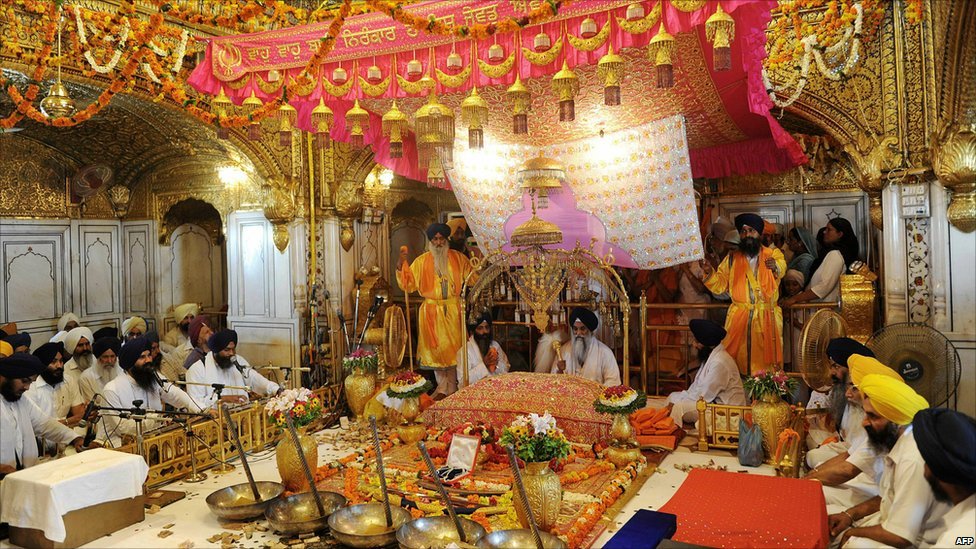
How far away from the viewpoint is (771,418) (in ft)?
21.8

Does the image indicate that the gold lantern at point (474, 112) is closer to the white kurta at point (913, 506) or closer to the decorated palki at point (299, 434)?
the decorated palki at point (299, 434)

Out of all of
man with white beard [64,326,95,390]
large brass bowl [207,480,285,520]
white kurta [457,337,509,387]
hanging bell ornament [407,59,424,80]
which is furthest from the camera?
white kurta [457,337,509,387]

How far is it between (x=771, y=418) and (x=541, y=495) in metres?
2.73

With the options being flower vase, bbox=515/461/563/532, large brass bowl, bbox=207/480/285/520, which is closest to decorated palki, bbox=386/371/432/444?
large brass bowl, bbox=207/480/285/520

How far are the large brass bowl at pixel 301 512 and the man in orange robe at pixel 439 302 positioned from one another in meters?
3.76

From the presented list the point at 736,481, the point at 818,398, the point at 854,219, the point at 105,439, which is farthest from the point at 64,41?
the point at 854,219

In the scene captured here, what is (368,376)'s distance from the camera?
873 cm

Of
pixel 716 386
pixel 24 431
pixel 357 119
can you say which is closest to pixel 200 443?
pixel 24 431

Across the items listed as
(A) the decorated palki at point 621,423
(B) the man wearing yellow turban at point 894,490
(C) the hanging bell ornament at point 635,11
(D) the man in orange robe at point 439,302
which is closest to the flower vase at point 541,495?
(A) the decorated palki at point 621,423

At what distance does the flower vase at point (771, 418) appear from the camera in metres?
6.61

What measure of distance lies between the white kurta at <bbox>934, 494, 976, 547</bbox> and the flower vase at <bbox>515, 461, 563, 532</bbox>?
8.03ft

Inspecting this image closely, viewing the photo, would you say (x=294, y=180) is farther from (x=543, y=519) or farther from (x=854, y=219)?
(x=854, y=219)

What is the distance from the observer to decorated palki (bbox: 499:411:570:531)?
514 cm

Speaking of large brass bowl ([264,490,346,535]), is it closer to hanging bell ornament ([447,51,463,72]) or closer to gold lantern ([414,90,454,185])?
gold lantern ([414,90,454,185])
